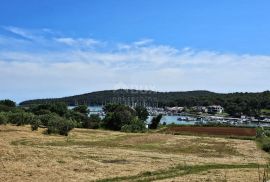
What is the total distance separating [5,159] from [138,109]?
119194 mm

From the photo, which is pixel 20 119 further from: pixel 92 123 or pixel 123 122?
pixel 92 123

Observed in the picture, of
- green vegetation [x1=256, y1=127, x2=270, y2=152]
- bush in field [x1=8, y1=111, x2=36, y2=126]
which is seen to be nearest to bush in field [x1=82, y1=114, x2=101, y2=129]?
bush in field [x1=8, y1=111, x2=36, y2=126]

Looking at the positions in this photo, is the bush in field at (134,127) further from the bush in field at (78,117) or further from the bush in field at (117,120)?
the bush in field at (78,117)

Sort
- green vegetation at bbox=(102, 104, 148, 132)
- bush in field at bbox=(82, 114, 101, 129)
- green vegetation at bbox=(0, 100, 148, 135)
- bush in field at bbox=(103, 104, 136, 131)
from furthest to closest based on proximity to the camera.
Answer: bush in field at bbox=(82, 114, 101, 129) < bush in field at bbox=(103, 104, 136, 131) < green vegetation at bbox=(102, 104, 148, 132) < green vegetation at bbox=(0, 100, 148, 135)

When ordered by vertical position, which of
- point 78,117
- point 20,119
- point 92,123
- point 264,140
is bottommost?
point 264,140

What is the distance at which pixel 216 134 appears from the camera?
9412 cm

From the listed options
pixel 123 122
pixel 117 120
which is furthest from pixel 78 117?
pixel 123 122

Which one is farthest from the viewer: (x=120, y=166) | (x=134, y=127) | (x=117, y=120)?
(x=117, y=120)

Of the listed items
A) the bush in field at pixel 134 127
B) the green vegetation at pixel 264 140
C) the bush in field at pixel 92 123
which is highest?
the bush in field at pixel 92 123

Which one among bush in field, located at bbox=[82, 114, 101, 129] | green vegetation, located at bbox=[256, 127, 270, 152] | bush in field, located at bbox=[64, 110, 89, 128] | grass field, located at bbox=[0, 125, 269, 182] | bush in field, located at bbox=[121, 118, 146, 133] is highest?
bush in field, located at bbox=[64, 110, 89, 128]

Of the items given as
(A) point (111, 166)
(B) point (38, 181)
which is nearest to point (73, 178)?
(B) point (38, 181)

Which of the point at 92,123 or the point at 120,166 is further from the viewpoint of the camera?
the point at 92,123

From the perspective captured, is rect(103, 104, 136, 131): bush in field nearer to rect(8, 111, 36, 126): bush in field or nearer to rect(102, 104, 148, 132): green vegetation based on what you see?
rect(102, 104, 148, 132): green vegetation

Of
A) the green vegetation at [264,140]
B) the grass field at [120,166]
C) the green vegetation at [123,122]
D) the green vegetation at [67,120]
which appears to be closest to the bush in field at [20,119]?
the green vegetation at [67,120]
